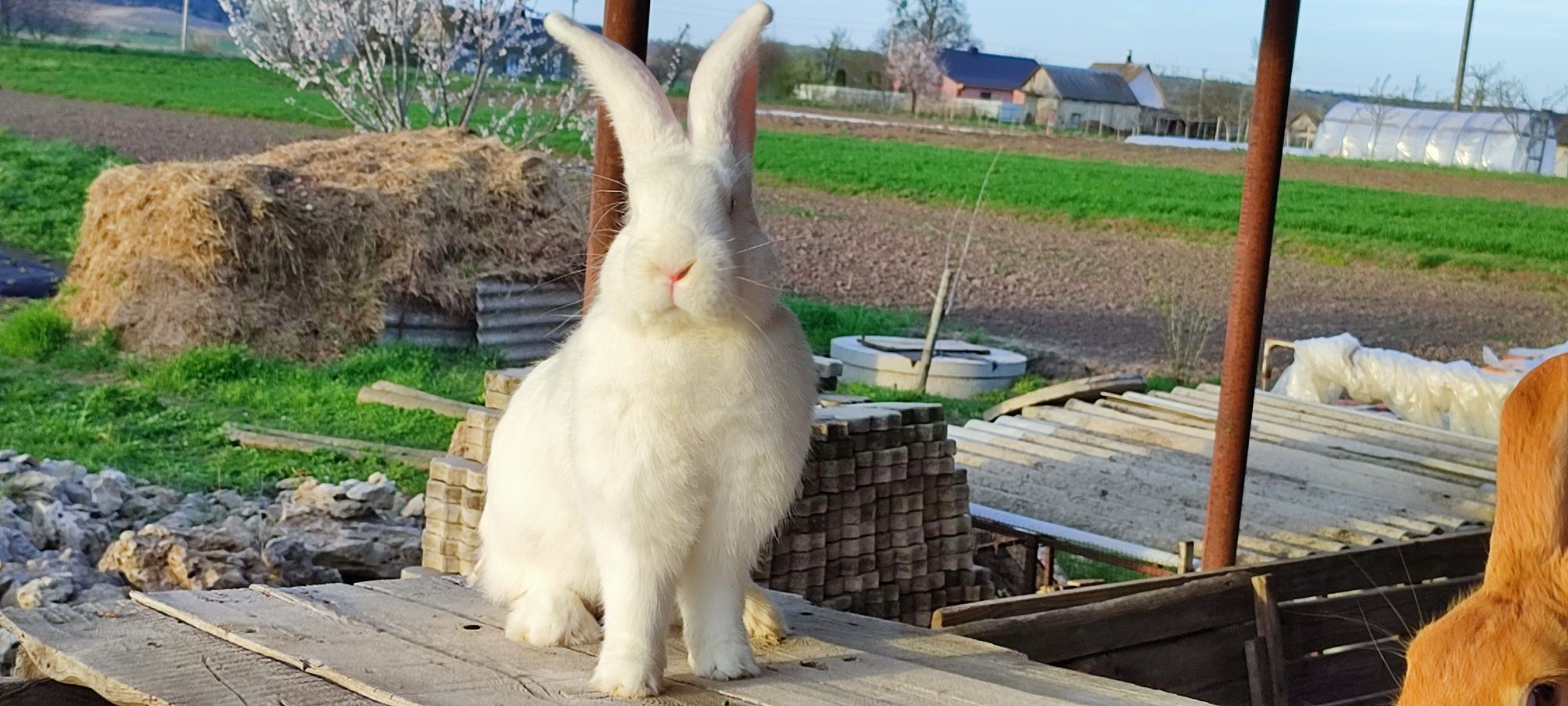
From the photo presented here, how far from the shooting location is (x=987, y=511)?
219 inches

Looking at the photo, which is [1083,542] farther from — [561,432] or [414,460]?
[414,460]

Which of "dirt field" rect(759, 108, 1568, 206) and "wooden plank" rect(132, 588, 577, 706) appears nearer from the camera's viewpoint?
"wooden plank" rect(132, 588, 577, 706)

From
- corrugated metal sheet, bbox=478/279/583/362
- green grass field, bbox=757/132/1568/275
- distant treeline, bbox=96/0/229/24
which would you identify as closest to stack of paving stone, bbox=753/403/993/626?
corrugated metal sheet, bbox=478/279/583/362

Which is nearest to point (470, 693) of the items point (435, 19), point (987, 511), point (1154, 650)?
point (1154, 650)

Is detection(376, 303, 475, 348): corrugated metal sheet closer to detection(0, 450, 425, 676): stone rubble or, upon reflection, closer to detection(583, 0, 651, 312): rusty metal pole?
detection(0, 450, 425, 676): stone rubble

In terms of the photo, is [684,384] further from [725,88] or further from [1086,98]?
[1086,98]

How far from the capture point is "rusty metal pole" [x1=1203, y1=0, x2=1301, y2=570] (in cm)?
448

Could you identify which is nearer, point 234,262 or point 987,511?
point 987,511

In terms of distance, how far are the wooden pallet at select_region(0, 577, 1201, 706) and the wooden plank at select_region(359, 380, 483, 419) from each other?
5.43 meters

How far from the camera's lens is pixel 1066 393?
779 centimetres

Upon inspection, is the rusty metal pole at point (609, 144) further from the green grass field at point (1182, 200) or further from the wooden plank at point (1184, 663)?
the green grass field at point (1182, 200)

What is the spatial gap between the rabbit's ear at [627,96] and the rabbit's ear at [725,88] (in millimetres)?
42

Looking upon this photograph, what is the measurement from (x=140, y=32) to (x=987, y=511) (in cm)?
2636

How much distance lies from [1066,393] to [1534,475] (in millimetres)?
5840
